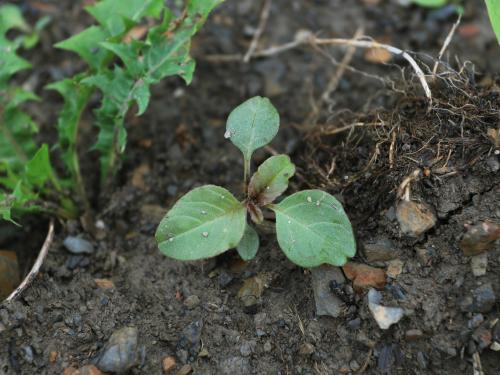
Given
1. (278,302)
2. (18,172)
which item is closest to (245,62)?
(18,172)

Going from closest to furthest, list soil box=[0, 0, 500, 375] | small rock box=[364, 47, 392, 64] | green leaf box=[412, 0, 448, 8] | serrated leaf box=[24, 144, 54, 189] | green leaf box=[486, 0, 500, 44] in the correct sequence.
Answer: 1. soil box=[0, 0, 500, 375]
2. green leaf box=[486, 0, 500, 44]
3. serrated leaf box=[24, 144, 54, 189]
4. small rock box=[364, 47, 392, 64]
5. green leaf box=[412, 0, 448, 8]

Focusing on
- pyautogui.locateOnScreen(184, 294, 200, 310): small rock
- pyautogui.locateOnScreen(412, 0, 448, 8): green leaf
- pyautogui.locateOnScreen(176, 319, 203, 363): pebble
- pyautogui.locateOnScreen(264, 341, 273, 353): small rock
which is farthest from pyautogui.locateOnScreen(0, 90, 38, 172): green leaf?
pyautogui.locateOnScreen(412, 0, 448, 8): green leaf

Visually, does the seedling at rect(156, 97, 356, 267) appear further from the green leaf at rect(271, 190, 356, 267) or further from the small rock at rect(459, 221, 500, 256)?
the small rock at rect(459, 221, 500, 256)

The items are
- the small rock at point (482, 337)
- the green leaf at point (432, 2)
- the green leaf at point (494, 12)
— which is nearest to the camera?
the small rock at point (482, 337)

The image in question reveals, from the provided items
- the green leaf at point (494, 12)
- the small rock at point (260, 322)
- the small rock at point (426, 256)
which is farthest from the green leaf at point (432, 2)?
the small rock at point (260, 322)

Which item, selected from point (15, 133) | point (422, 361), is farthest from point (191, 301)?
point (15, 133)

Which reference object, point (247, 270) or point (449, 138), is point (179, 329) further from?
point (449, 138)

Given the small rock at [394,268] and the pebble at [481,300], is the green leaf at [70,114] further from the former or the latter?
the pebble at [481,300]
